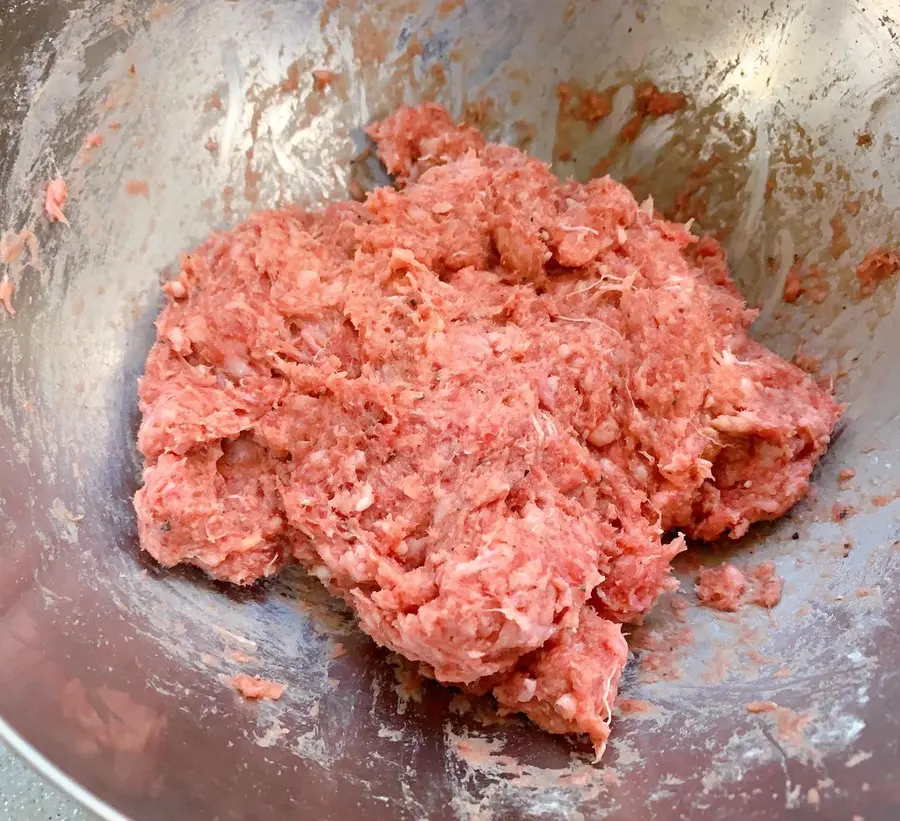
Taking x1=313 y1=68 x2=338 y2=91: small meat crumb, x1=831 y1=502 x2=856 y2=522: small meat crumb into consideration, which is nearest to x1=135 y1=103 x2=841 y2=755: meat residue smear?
x1=831 y1=502 x2=856 y2=522: small meat crumb

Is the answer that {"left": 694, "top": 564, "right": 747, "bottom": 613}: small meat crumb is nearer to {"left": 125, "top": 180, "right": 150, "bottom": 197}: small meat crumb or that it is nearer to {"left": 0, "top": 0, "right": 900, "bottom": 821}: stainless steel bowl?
{"left": 0, "top": 0, "right": 900, "bottom": 821}: stainless steel bowl

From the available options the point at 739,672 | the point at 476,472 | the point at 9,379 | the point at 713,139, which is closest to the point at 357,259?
the point at 476,472

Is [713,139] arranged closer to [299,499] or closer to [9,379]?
[299,499]

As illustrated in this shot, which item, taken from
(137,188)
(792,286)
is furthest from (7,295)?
(792,286)

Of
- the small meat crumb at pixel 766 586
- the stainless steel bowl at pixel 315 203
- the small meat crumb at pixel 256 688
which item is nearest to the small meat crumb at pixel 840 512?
the stainless steel bowl at pixel 315 203

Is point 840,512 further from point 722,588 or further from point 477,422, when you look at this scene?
point 477,422
